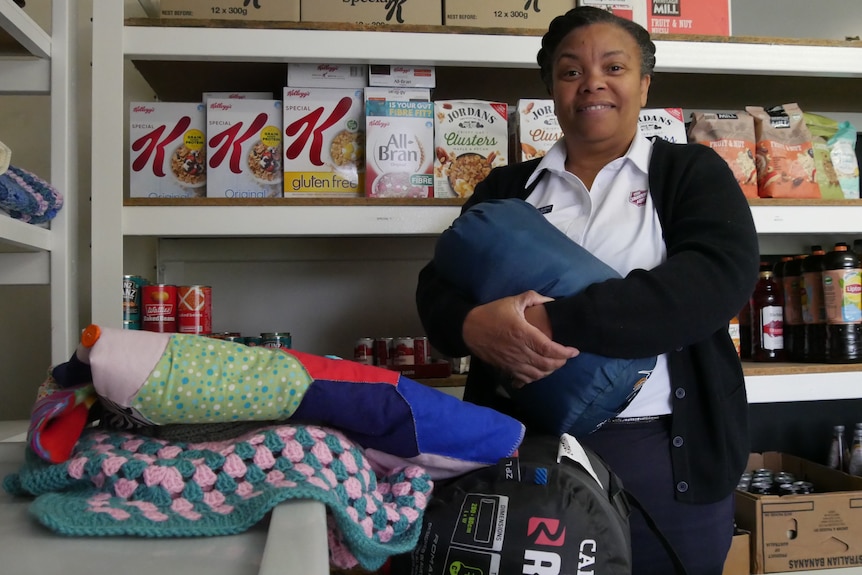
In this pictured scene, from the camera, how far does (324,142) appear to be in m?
1.63

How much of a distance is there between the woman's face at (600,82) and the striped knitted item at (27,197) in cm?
106

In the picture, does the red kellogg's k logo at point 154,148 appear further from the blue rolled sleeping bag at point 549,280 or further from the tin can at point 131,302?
the blue rolled sleeping bag at point 549,280

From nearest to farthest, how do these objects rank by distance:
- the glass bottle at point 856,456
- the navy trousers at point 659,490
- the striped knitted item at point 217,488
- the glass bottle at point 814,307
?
the striped knitted item at point 217,488 < the navy trousers at point 659,490 < the glass bottle at point 814,307 < the glass bottle at point 856,456

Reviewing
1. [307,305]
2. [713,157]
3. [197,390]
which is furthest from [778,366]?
[197,390]

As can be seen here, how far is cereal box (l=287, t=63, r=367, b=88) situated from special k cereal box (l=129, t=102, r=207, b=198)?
0.85ft

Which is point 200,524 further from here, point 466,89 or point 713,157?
point 466,89

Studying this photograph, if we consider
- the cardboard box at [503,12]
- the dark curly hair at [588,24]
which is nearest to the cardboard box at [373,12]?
the cardboard box at [503,12]

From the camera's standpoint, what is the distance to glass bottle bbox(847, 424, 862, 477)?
1.91 meters

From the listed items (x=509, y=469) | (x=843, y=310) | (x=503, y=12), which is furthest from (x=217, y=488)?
(x=843, y=310)

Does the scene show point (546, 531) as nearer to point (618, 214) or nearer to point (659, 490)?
point (659, 490)

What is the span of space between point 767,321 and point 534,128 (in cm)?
91

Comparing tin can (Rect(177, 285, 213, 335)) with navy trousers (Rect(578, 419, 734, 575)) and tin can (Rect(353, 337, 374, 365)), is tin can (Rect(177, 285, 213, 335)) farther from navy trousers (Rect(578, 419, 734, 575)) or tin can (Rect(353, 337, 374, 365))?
navy trousers (Rect(578, 419, 734, 575))

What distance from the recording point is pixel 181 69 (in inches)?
68.4

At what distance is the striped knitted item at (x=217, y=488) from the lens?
1.88ft
